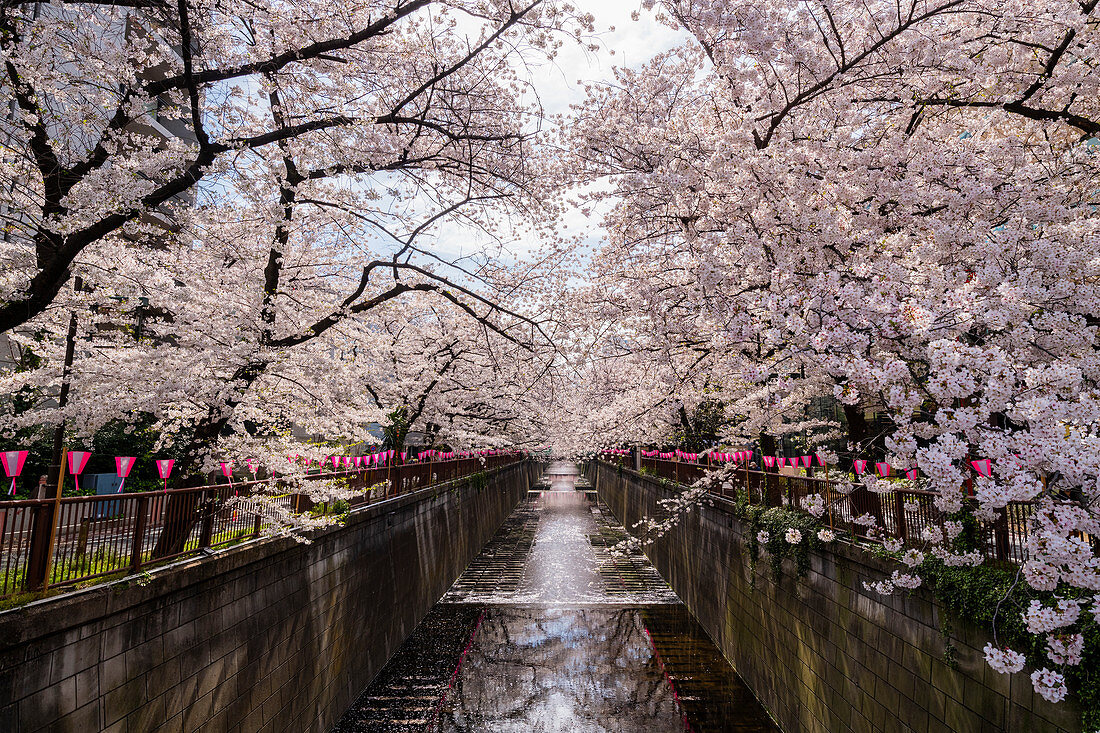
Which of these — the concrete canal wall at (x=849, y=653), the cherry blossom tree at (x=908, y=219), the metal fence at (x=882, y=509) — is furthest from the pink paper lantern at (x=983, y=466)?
the concrete canal wall at (x=849, y=653)

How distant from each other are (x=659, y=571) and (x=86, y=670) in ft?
67.3

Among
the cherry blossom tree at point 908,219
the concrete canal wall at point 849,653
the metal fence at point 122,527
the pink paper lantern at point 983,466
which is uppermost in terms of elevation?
the cherry blossom tree at point 908,219

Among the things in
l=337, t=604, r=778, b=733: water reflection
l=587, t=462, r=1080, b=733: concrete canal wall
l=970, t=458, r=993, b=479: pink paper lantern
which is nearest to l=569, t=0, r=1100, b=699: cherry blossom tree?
l=970, t=458, r=993, b=479: pink paper lantern

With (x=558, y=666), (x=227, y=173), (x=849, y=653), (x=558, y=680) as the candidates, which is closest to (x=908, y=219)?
(x=849, y=653)

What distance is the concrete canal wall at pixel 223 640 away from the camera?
14.0 ft

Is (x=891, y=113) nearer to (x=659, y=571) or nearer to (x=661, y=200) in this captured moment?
(x=661, y=200)

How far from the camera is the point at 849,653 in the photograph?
289 inches

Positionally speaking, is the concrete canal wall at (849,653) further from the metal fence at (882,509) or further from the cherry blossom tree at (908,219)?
the cherry blossom tree at (908,219)

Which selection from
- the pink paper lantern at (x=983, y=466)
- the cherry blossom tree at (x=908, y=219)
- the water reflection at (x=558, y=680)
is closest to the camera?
the cherry blossom tree at (x=908, y=219)

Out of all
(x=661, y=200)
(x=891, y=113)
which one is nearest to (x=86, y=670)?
(x=661, y=200)

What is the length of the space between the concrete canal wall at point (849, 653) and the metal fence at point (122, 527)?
8.03 metres

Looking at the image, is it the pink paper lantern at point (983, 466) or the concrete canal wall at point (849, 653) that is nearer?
the pink paper lantern at point (983, 466)

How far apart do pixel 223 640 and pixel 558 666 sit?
28.4 ft

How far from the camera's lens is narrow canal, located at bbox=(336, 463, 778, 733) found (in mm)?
10469
